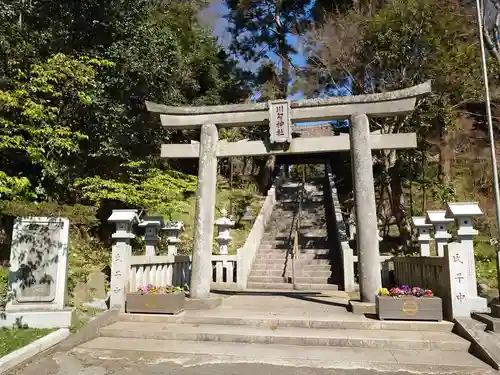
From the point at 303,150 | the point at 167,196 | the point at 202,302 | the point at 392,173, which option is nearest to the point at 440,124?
the point at 392,173

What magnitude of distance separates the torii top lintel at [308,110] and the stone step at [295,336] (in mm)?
4257

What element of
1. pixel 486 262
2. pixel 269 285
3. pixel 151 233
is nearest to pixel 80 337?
pixel 151 233

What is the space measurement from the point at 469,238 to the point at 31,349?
688 cm

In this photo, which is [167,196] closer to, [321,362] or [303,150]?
[303,150]

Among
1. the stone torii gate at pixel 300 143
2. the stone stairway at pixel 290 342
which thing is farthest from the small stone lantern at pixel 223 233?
the stone stairway at pixel 290 342

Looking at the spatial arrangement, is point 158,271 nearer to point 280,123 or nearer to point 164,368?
point 164,368

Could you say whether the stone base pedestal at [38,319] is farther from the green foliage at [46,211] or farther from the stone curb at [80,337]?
the green foliage at [46,211]

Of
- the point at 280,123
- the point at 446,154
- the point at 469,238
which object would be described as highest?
the point at 446,154

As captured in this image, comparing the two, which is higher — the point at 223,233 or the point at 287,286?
the point at 223,233

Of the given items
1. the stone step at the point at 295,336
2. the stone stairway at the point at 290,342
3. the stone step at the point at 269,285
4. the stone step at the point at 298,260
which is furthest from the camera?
the stone step at the point at 298,260

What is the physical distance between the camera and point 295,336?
5.63m

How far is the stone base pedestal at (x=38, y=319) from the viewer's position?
5742 mm

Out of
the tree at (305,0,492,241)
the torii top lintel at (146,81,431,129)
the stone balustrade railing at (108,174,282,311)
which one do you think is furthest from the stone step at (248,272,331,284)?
the torii top lintel at (146,81,431,129)

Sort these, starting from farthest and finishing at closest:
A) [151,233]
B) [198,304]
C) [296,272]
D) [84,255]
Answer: [296,272] < [84,255] < [151,233] < [198,304]
